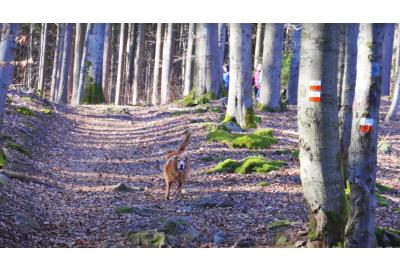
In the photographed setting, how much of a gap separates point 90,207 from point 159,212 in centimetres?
103

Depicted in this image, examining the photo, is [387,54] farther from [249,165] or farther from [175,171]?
[175,171]

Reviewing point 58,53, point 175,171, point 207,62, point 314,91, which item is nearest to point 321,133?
point 314,91

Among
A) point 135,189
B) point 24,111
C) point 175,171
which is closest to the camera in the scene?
point 175,171

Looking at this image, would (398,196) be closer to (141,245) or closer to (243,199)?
(243,199)

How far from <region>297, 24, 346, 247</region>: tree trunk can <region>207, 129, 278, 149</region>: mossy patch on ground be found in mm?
5745

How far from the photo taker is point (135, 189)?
9.34 m

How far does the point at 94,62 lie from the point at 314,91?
56.6 ft

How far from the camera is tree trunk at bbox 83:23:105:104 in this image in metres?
21.9

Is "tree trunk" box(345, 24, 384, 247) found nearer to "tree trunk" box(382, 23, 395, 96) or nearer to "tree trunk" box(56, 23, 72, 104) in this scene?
"tree trunk" box(382, 23, 395, 96)

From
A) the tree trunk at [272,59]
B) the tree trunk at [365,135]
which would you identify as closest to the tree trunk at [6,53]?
the tree trunk at [365,135]

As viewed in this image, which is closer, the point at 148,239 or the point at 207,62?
the point at 148,239

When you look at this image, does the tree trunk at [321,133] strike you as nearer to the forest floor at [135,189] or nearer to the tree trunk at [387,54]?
the forest floor at [135,189]
